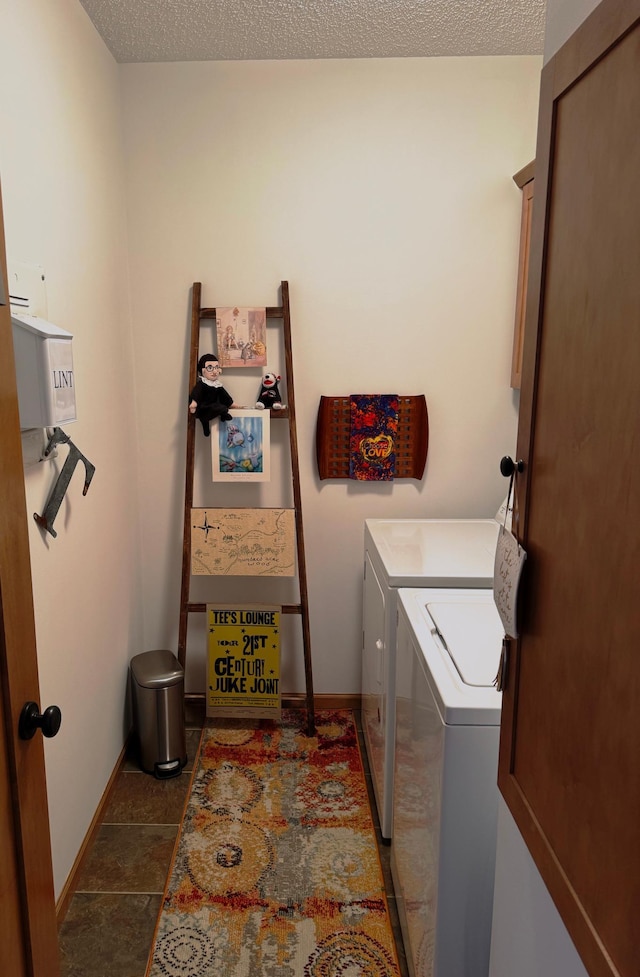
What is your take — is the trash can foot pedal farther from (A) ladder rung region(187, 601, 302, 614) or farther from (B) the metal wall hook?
(B) the metal wall hook

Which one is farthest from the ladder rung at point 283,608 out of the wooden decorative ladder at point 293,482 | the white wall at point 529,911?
the white wall at point 529,911

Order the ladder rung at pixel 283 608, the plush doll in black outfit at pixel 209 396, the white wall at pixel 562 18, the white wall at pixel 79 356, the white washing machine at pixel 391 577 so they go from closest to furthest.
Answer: the white wall at pixel 562 18, the white wall at pixel 79 356, the white washing machine at pixel 391 577, the plush doll in black outfit at pixel 209 396, the ladder rung at pixel 283 608

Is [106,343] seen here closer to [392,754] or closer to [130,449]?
[130,449]

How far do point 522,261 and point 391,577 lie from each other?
1.34 m

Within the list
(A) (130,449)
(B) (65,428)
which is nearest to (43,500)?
(B) (65,428)

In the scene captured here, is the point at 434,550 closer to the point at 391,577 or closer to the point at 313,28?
the point at 391,577

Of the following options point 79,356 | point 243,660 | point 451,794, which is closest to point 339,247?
point 79,356

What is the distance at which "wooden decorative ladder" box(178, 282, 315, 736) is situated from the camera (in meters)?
2.69

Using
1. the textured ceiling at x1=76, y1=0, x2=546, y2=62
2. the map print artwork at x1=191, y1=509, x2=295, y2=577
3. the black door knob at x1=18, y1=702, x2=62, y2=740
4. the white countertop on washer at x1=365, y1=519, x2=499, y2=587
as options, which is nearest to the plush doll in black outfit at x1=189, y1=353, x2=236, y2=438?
the map print artwork at x1=191, y1=509, x2=295, y2=577

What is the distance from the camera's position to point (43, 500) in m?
1.81

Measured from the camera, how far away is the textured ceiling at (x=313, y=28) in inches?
85.7

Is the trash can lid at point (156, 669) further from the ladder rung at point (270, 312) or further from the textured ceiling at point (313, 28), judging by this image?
Result: the textured ceiling at point (313, 28)

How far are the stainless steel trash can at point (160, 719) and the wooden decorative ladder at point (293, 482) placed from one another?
0.96 feet

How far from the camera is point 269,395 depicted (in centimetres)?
274
